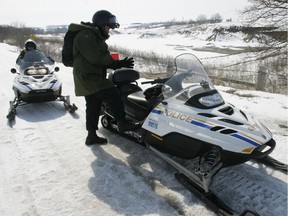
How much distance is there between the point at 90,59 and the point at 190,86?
138 cm

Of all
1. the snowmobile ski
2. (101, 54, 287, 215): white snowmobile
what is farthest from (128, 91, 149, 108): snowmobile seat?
the snowmobile ski

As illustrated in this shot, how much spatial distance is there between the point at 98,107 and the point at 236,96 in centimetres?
407

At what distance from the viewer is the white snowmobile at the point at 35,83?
5484 millimetres

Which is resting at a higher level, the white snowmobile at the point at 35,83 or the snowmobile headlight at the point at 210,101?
the snowmobile headlight at the point at 210,101

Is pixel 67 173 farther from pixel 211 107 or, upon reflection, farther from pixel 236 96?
pixel 236 96

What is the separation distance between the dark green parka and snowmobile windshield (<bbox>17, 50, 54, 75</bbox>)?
259 centimetres

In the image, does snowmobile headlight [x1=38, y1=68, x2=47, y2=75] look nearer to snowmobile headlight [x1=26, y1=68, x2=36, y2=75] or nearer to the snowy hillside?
Result: snowmobile headlight [x1=26, y1=68, x2=36, y2=75]

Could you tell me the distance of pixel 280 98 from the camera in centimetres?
672

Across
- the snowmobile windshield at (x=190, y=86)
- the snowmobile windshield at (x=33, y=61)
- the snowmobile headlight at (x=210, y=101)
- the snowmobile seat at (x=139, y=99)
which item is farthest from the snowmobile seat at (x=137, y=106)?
the snowmobile windshield at (x=33, y=61)

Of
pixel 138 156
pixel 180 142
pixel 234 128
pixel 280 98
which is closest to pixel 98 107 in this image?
pixel 138 156

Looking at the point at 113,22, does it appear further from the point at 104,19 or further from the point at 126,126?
the point at 126,126

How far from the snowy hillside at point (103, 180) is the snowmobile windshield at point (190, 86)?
0.95 meters

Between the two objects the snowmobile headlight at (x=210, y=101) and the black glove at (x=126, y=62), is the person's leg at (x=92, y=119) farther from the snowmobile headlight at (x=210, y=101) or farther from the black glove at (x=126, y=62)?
the snowmobile headlight at (x=210, y=101)

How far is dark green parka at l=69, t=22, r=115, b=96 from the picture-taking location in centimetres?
356
